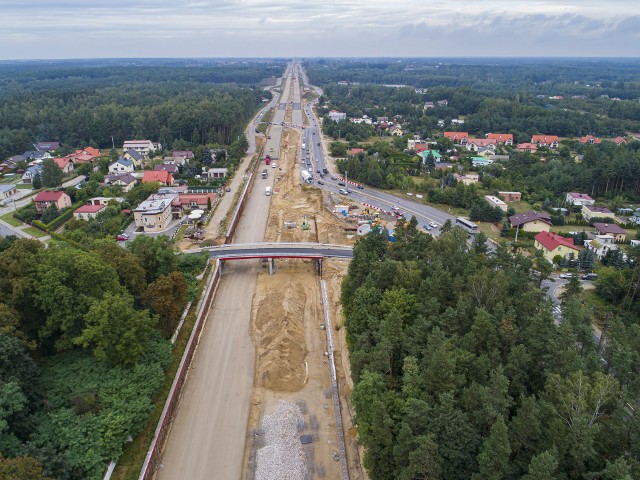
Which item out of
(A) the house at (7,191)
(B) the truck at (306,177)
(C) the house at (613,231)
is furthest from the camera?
(B) the truck at (306,177)

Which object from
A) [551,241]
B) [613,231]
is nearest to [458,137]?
[613,231]

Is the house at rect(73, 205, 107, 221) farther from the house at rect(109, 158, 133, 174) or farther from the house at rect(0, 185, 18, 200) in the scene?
the house at rect(109, 158, 133, 174)

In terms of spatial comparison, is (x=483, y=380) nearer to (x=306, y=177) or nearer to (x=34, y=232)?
(x=34, y=232)

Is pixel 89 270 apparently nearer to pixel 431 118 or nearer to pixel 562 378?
pixel 562 378

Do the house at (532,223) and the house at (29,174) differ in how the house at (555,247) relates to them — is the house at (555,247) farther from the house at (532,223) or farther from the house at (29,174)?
the house at (29,174)

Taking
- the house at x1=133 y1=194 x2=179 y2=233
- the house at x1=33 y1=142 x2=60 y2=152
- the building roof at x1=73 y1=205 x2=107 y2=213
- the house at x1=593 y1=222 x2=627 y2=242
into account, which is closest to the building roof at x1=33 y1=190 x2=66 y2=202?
the building roof at x1=73 y1=205 x2=107 y2=213

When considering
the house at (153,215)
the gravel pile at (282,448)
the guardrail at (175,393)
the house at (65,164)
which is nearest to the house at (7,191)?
the house at (65,164)
